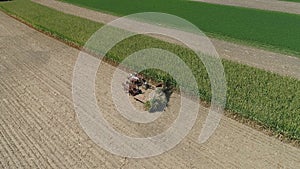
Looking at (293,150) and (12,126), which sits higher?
(12,126)

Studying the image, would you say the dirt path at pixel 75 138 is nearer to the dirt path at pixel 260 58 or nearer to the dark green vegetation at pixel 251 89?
the dark green vegetation at pixel 251 89

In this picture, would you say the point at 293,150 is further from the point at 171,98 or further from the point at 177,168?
the point at 171,98

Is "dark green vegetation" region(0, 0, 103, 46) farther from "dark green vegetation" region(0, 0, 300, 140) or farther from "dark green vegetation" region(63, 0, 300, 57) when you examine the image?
"dark green vegetation" region(63, 0, 300, 57)

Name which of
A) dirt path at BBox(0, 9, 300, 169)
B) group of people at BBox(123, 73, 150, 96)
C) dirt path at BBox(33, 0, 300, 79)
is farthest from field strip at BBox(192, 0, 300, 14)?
dirt path at BBox(0, 9, 300, 169)

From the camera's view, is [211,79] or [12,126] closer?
[12,126]

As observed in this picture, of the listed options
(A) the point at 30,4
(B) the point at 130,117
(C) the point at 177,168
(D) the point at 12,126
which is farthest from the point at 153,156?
(A) the point at 30,4
